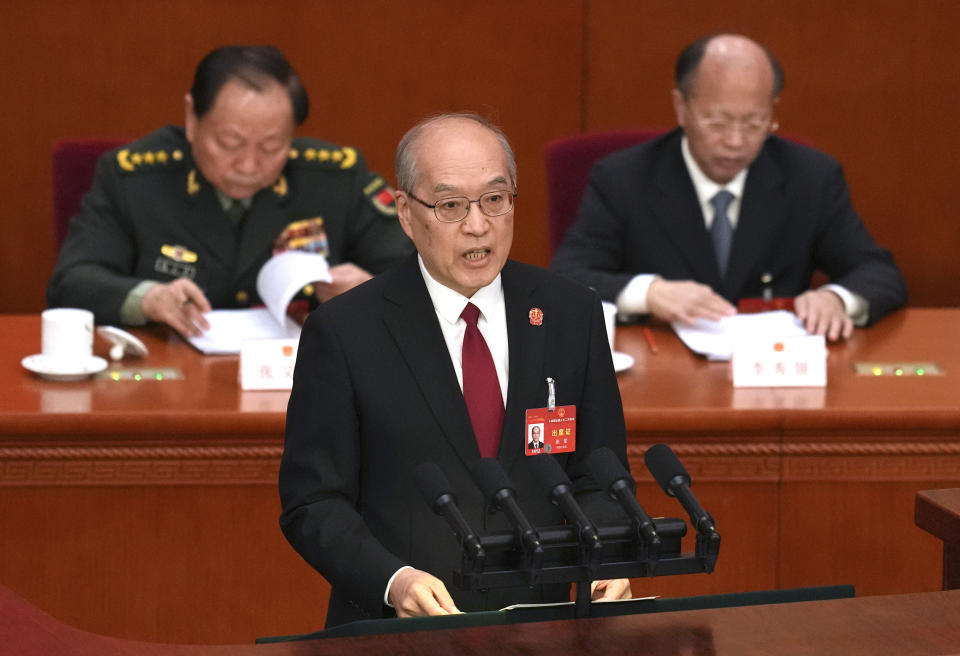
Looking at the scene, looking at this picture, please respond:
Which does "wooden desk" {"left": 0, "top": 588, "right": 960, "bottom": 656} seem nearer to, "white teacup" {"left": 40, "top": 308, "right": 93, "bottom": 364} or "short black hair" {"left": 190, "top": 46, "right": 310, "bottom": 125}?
"white teacup" {"left": 40, "top": 308, "right": 93, "bottom": 364}

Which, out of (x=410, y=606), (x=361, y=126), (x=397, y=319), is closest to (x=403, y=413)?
(x=397, y=319)

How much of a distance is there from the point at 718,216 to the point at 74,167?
5.36 ft

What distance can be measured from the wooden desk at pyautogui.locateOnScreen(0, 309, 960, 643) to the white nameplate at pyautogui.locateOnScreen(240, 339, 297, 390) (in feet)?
0.10

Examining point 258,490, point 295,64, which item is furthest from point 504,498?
point 295,64

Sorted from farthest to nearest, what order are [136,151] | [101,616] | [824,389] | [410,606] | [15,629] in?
[136,151] → [824,389] → [101,616] → [410,606] → [15,629]

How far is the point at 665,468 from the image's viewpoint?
1.46 metres

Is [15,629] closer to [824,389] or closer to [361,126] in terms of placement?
[824,389]

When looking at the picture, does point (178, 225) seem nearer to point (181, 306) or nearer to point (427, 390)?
point (181, 306)

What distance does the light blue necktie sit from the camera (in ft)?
12.0

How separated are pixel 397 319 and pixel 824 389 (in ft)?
4.31

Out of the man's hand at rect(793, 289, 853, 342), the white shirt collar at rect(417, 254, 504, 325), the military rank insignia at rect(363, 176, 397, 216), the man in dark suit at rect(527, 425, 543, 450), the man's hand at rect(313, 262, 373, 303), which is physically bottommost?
the man in dark suit at rect(527, 425, 543, 450)

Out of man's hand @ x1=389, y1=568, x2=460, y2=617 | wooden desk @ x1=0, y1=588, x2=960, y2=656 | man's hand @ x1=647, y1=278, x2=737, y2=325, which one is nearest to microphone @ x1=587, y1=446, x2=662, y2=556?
wooden desk @ x1=0, y1=588, x2=960, y2=656

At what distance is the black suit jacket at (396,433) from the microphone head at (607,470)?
0.36m

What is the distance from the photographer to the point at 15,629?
142 centimetres
